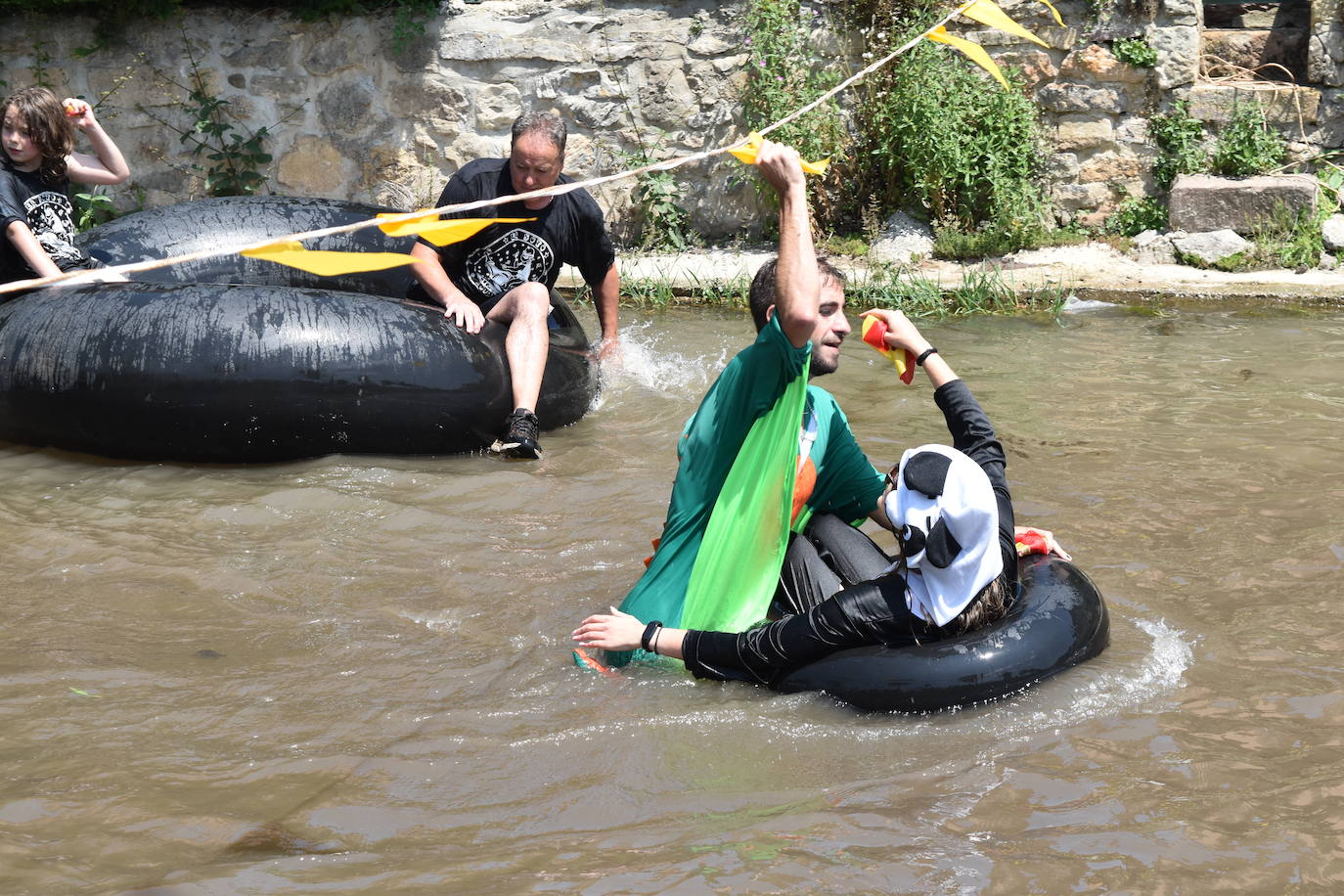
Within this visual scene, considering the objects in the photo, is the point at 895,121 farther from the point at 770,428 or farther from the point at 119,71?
the point at 770,428

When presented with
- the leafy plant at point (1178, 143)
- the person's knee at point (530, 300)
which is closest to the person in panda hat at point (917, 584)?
the person's knee at point (530, 300)

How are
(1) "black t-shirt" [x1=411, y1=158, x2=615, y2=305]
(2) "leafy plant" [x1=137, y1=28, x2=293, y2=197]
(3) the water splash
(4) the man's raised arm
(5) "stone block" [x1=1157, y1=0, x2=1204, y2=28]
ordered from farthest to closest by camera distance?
(2) "leafy plant" [x1=137, y1=28, x2=293, y2=197]
(5) "stone block" [x1=1157, y1=0, x2=1204, y2=28]
(3) the water splash
(1) "black t-shirt" [x1=411, y1=158, x2=615, y2=305]
(4) the man's raised arm

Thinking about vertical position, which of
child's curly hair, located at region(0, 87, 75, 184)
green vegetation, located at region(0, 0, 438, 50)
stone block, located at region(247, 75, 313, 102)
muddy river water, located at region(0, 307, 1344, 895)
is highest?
green vegetation, located at region(0, 0, 438, 50)

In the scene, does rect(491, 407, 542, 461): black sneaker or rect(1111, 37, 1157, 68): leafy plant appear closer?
rect(491, 407, 542, 461): black sneaker

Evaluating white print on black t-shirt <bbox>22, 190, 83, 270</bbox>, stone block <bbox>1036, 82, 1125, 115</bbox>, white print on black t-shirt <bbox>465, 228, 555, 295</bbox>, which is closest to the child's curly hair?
white print on black t-shirt <bbox>22, 190, 83, 270</bbox>

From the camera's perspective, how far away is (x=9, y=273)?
566cm

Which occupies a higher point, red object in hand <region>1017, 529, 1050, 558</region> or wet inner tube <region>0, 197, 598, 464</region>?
wet inner tube <region>0, 197, 598, 464</region>

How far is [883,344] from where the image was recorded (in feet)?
11.7

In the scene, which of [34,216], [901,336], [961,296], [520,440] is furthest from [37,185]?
[961,296]

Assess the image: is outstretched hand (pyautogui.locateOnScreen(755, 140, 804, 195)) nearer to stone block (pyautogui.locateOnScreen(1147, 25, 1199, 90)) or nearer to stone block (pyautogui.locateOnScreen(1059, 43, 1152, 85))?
stone block (pyautogui.locateOnScreen(1059, 43, 1152, 85))

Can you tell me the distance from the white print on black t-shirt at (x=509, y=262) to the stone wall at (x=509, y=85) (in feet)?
10.5

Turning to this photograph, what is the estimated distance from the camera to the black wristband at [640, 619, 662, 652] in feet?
11.1

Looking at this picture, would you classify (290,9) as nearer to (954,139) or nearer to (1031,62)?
(954,139)

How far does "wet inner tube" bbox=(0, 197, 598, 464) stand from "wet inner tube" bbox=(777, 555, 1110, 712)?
262cm
